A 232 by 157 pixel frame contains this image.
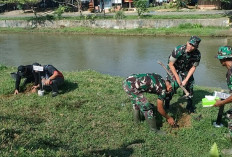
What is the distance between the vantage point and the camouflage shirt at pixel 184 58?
576 cm

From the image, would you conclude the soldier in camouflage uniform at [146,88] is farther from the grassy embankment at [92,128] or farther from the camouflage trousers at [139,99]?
the grassy embankment at [92,128]

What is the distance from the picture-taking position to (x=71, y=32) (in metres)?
24.6

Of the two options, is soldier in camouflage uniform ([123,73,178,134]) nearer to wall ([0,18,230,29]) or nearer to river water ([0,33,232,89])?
river water ([0,33,232,89])

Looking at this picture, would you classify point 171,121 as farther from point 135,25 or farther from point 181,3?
point 181,3

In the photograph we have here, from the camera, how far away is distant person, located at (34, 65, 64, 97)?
7257 millimetres

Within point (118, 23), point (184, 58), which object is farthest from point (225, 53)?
point (118, 23)

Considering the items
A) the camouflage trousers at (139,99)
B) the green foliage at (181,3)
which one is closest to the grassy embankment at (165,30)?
the green foliage at (181,3)

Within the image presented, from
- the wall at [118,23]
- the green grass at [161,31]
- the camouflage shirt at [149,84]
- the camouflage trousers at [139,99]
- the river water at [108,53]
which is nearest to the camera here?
the camouflage shirt at [149,84]

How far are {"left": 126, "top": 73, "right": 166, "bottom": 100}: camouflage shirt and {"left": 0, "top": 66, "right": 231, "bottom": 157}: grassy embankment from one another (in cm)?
88

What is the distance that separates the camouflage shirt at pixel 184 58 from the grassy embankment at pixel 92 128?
1.02 metres

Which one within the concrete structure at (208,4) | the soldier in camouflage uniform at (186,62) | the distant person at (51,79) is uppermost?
the concrete structure at (208,4)

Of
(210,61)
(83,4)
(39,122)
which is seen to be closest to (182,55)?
(39,122)

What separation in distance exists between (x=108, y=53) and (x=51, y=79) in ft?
31.9

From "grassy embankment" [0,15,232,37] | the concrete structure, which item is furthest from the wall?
the concrete structure
